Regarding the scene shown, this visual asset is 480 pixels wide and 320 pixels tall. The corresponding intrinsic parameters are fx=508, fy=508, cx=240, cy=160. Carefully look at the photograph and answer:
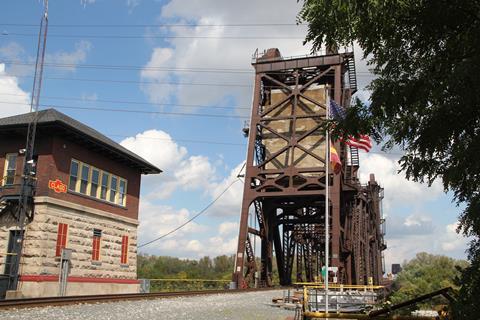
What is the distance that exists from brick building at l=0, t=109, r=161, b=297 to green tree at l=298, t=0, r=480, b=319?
2183cm

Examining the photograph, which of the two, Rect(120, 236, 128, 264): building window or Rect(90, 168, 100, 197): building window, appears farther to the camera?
Rect(120, 236, 128, 264): building window

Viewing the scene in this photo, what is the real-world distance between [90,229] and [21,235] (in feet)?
15.2

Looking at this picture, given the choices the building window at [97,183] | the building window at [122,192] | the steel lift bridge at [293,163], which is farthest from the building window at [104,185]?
the steel lift bridge at [293,163]

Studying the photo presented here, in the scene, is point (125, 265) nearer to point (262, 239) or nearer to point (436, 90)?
point (262, 239)

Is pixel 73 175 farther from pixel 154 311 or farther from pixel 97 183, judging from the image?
pixel 154 311

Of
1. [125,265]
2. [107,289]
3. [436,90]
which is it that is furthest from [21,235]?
[436,90]

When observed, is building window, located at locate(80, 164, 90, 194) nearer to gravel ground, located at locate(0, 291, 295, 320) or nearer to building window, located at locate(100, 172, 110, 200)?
building window, located at locate(100, 172, 110, 200)

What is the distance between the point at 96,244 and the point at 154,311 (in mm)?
15405

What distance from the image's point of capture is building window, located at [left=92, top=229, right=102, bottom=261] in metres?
29.2

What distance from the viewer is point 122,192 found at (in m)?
33.4

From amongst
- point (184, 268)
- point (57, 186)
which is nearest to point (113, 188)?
point (57, 186)

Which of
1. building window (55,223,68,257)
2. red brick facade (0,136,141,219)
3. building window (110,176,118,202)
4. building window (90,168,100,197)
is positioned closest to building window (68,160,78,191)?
red brick facade (0,136,141,219)

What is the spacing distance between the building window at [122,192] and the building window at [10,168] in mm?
7017

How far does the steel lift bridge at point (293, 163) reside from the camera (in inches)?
1468
